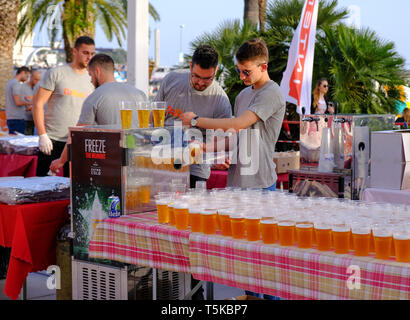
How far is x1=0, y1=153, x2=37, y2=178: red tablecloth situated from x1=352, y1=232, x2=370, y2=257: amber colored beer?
14.8ft

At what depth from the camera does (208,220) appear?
256cm

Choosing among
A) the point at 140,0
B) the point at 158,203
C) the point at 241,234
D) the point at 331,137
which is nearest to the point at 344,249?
the point at 241,234

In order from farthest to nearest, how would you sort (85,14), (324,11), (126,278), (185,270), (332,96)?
1. (85,14)
2. (324,11)
3. (332,96)
4. (126,278)
5. (185,270)

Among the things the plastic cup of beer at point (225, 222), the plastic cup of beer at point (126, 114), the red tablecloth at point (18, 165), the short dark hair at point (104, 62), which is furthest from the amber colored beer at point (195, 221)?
the red tablecloth at point (18, 165)

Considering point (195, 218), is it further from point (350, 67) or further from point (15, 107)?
point (350, 67)

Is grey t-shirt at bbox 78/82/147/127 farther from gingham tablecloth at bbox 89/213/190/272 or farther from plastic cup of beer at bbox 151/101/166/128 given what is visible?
gingham tablecloth at bbox 89/213/190/272

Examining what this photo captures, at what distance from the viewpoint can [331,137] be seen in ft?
12.0

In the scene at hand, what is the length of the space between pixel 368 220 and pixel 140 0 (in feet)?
14.1

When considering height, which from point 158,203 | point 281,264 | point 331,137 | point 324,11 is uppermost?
point 324,11

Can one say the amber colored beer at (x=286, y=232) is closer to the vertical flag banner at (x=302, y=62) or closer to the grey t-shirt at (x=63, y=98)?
the grey t-shirt at (x=63, y=98)

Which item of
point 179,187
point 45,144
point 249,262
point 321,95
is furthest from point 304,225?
point 321,95

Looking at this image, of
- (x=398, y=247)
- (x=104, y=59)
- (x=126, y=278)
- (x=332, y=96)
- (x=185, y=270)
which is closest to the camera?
(x=398, y=247)

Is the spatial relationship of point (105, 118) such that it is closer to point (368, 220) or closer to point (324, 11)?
point (368, 220)

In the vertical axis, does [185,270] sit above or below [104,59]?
below
